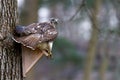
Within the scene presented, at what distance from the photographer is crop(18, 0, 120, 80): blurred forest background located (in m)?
6.70

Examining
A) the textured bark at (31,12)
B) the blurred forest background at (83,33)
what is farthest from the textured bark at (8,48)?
the textured bark at (31,12)

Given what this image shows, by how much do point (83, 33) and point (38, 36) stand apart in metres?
10.0

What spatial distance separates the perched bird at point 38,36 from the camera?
229 cm

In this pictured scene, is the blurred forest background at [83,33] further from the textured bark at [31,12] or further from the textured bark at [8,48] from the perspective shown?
the textured bark at [8,48]

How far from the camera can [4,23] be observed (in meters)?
2.38

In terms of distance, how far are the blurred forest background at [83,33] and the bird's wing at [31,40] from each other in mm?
1553

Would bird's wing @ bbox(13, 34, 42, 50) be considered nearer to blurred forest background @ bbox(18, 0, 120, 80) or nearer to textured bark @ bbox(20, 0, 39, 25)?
blurred forest background @ bbox(18, 0, 120, 80)

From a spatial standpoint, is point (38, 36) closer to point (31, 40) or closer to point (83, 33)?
point (31, 40)

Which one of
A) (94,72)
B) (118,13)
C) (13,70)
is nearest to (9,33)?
(13,70)

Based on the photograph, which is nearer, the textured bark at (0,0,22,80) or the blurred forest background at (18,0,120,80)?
the textured bark at (0,0,22,80)

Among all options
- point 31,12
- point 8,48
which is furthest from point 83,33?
point 8,48

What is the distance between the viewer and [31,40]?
7.48ft

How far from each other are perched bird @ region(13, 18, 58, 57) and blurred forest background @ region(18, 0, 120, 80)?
1.46 m

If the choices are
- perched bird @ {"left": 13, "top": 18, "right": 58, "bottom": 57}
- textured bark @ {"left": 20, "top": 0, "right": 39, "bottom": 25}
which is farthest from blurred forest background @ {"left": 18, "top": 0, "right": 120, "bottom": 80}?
perched bird @ {"left": 13, "top": 18, "right": 58, "bottom": 57}
